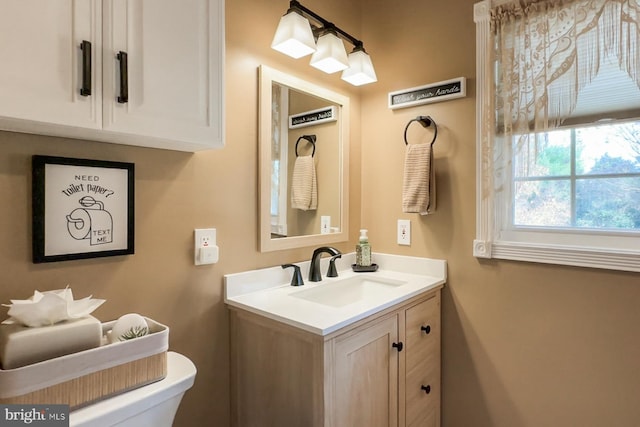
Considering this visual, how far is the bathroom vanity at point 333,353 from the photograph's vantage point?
1190 millimetres

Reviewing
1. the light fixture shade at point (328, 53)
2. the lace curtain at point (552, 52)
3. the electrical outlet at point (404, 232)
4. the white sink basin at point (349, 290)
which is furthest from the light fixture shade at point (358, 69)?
the white sink basin at point (349, 290)

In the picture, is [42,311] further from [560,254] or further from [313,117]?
[560,254]

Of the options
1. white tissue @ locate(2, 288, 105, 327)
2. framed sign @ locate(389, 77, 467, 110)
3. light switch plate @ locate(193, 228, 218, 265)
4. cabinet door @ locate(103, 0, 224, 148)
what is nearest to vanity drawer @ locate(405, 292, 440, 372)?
light switch plate @ locate(193, 228, 218, 265)

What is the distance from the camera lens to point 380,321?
4.55ft

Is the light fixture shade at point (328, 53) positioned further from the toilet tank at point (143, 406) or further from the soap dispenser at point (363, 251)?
the toilet tank at point (143, 406)

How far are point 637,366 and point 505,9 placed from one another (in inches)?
63.2

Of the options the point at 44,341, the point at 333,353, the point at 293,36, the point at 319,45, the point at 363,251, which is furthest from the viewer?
the point at 363,251

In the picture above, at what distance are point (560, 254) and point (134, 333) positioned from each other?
165cm

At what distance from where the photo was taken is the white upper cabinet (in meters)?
0.81

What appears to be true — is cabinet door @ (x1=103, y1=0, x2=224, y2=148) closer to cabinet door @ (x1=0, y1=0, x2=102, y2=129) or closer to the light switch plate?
cabinet door @ (x1=0, y1=0, x2=102, y2=129)

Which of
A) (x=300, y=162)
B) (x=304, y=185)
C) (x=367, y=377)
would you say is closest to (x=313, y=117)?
(x=300, y=162)

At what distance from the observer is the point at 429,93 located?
1.87 metres

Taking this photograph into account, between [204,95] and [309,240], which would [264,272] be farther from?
[204,95]

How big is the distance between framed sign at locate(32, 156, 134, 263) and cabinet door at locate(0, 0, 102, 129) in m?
0.23
